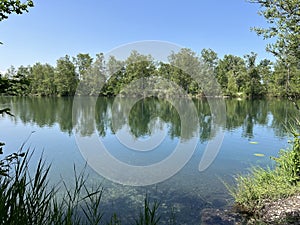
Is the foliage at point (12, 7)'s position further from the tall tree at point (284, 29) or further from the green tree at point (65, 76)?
the green tree at point (65, 76)

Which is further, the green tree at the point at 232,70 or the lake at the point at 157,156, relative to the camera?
the green tree at the point at 232,70

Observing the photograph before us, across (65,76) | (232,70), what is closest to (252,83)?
(232,70)

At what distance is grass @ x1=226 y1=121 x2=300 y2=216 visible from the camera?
477 centimetres

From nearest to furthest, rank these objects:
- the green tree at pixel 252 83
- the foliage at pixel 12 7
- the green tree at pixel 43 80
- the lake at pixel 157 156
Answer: the foliage at pixel 12 7, the lake at pixel 157 156, the green tree at pixel 252 83, the green tree at pixel 43 80

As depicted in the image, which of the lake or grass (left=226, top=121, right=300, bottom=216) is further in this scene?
the lake

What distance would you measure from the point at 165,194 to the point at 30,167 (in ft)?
16.7

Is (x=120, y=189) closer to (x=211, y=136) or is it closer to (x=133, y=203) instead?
(x=133, y=203)

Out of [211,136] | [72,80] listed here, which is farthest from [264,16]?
[72,80]

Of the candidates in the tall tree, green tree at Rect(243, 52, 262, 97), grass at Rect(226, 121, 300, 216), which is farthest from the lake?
green tree at Rect(243, 52, 262, 97)

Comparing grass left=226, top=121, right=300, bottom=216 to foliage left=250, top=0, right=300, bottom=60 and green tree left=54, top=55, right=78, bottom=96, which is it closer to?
foliage left=250, top=0, right=300, bottom=60

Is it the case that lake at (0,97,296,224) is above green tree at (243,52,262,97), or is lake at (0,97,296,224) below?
below

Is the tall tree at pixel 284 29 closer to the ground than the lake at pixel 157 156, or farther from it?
farther from it

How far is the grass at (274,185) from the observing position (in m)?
4.77

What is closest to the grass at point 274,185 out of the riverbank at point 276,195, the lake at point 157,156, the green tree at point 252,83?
the riverbank at point 276,195
